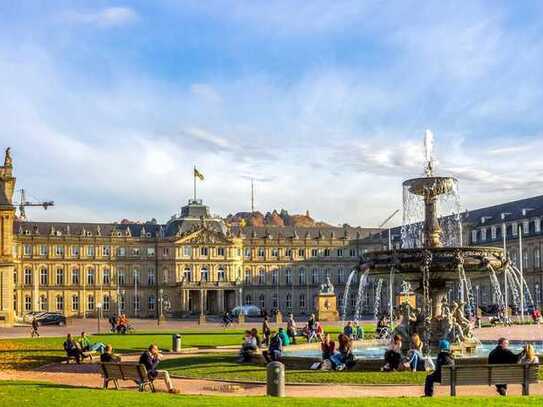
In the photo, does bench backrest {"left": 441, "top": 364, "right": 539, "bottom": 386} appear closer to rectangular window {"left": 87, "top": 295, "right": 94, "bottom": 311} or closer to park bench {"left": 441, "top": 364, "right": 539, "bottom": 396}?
park bench {"left": 441, "top": 364, "right": 539, "bottom": 396}

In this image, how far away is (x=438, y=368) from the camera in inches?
844

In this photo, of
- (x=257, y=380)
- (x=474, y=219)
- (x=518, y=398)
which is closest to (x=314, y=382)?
(x=257, y=380)

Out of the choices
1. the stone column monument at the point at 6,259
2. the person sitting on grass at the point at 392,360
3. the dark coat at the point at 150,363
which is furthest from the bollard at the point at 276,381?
the stone column monument at the point at 6,259

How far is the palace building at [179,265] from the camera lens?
131 metres

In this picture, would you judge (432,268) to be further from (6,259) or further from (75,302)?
(75,302)

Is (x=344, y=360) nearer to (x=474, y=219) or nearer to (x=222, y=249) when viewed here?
(x=474, y=219)

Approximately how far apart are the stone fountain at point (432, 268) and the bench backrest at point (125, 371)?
36.6 feet

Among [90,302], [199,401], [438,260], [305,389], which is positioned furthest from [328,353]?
[90,302]

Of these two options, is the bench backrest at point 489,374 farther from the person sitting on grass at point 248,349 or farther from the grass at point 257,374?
the person sitting on grass at point 248,349

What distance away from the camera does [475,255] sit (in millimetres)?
31234

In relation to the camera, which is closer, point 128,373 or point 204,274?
point 128,373

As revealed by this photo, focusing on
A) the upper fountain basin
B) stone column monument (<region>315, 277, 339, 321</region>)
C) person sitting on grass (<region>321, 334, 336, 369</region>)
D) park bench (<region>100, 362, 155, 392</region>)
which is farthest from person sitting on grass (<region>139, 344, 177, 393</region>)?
stone column monument (<region>315, 277, 339, 321</region>)

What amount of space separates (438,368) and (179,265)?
11563 cm

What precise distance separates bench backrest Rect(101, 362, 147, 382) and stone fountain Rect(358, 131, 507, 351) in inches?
439
